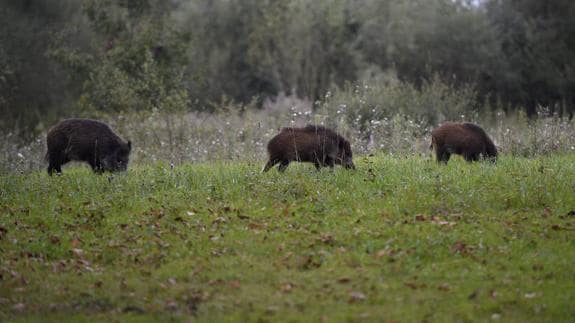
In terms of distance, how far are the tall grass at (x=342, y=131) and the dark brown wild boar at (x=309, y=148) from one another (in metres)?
1.55

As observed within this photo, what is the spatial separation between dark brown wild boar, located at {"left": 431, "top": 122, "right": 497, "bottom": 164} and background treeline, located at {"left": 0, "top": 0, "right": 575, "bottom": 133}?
8.65 metres

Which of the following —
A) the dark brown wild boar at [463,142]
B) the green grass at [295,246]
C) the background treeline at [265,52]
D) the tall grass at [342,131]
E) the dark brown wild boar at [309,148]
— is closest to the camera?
the green grass at [295,246]

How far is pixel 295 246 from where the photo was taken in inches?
356

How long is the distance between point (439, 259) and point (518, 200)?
7.77 feet

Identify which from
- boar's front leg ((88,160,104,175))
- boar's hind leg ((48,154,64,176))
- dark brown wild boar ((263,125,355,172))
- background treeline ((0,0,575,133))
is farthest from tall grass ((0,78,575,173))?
dark brown wild boar ((263,125,355,172))

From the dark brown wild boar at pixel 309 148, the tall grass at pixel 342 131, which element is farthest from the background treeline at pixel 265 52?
the dark brown wild boar at pixel 309 148

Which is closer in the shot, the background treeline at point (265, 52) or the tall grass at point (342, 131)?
the tall grass at point (342, 131)

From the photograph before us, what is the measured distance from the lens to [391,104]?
22359 millimetres

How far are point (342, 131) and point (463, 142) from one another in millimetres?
3567

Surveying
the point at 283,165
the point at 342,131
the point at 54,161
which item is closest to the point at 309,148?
the point at 283,165

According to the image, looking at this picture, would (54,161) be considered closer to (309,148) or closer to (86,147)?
(86,147)

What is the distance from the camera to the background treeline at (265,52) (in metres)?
28.3

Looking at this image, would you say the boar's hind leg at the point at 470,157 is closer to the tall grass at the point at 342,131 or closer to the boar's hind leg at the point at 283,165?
the tall grass at the point at 342,131

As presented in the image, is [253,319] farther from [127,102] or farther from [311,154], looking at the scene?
[127,102]
